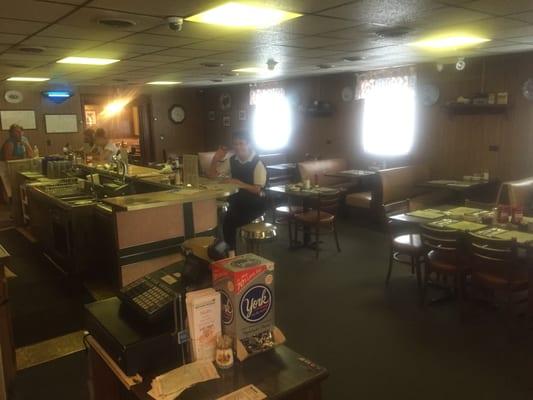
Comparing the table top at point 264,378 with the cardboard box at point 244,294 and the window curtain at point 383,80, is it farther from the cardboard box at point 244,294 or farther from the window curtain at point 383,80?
the window curtain at point 383,80

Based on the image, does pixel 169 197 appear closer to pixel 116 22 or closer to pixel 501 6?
pixel 116 22

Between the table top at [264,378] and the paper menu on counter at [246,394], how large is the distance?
0.6 inches

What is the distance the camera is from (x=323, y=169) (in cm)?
767

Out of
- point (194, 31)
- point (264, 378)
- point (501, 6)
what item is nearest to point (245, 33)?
point (194, 31)

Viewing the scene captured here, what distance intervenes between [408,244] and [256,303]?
3.05 metres

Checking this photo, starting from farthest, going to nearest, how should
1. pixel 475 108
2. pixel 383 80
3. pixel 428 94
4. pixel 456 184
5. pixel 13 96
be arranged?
pixel 13 96
pixel 383 80
pixel 428 94
pixel 475 108
pixel 456 184

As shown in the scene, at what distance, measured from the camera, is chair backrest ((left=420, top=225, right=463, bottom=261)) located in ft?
11.8

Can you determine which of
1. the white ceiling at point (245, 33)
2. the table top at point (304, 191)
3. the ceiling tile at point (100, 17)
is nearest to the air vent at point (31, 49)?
the white ceiling at point (245, 33)

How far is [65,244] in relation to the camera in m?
4.66

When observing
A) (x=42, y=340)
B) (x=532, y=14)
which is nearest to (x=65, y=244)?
(x=42, y=340)

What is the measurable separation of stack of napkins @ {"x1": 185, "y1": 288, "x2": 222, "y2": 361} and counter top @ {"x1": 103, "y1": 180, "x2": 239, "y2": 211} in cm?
200

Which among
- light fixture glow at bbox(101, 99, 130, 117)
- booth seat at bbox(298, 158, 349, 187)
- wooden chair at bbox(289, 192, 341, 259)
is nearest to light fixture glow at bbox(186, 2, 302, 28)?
wooden chair at bbox(289, 192, 341, 259)

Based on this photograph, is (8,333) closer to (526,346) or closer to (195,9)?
(195,9)

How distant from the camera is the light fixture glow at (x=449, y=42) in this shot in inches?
171
